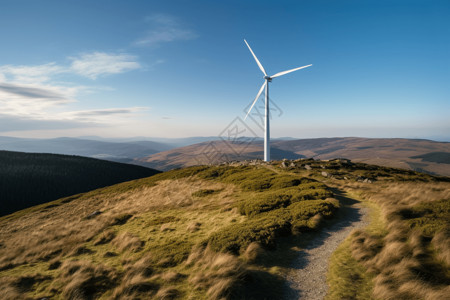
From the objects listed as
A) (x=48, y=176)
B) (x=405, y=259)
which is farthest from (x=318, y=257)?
(x=48, y=176)

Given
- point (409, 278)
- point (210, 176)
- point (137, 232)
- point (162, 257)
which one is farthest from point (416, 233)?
point (210, 176)

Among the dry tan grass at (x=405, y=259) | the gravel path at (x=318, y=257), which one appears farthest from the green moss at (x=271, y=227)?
the dry tan grass at (x=405, y=259)

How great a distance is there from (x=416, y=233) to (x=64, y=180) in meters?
159

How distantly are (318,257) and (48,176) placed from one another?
530ft

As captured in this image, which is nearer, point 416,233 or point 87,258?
point 416,233

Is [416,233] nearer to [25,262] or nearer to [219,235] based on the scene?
[219,235]

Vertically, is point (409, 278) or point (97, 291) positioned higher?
point (409, 278)

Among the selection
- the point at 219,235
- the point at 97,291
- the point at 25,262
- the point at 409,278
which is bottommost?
the point at 25,262

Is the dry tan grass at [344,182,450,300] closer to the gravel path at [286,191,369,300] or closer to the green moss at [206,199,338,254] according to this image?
the gravel path at [286,191,369,300]

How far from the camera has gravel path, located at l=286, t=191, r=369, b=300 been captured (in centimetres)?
770

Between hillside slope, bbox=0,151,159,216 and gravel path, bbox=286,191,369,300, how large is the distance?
436 ft

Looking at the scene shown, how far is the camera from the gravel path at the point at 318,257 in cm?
770

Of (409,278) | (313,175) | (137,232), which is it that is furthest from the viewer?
(313,175)

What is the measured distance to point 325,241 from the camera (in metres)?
11.5
